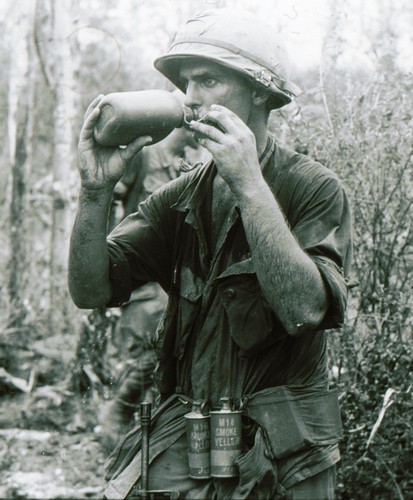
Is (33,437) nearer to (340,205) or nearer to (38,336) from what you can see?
(38,336)

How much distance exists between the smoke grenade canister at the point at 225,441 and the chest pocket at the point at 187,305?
0.37 metres

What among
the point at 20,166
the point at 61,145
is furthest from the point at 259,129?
the point at 20,166

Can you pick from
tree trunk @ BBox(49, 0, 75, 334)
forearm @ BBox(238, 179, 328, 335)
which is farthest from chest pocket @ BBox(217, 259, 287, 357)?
tree trunk @ BBox(49, 0, 75, 334)

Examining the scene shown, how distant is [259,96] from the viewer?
3.69 meters

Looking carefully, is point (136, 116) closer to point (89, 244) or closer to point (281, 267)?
point (89, 244)

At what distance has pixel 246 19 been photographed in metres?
3.68

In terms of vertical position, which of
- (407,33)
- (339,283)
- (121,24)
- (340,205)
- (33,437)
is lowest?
(33,437)

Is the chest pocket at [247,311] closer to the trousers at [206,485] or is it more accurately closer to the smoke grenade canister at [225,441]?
the smoke grenade canister at [225,441]

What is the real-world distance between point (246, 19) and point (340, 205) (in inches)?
33.2

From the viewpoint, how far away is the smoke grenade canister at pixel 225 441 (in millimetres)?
3428

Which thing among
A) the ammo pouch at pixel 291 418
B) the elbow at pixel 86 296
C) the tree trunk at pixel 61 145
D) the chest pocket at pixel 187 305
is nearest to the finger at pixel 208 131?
the chest pocket at pixel 187 305

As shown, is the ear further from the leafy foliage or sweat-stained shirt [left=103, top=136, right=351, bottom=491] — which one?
the leafy foliage

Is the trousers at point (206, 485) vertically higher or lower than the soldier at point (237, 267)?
lower

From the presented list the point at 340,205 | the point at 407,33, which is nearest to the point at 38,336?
the point at 407,33
